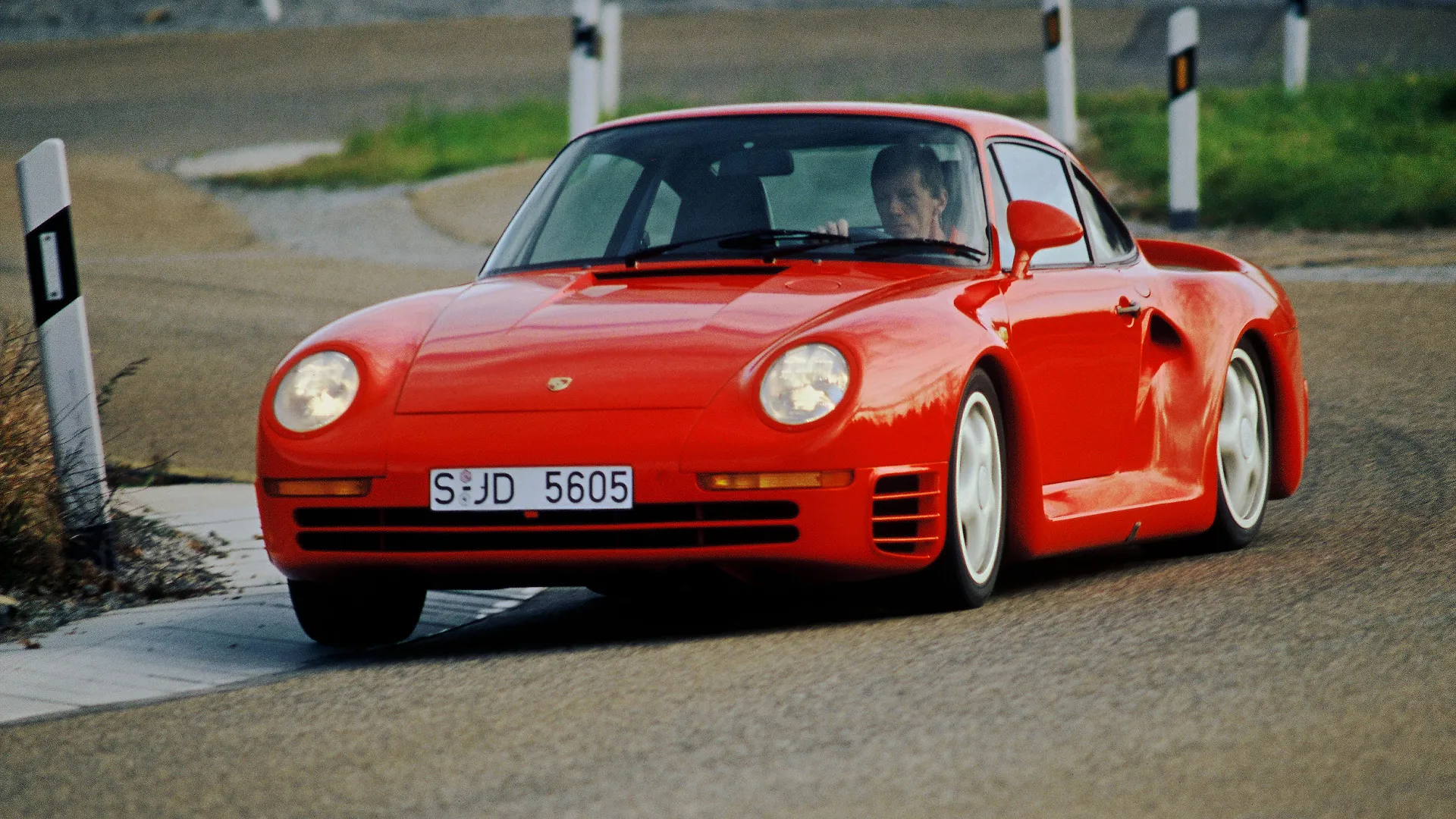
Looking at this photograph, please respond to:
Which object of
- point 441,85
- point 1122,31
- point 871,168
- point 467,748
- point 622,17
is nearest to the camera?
point 467,748

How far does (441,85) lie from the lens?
2622 centimetres

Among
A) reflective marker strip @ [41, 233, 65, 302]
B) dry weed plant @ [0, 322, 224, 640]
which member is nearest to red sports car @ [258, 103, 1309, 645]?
dry weed plant @ [0, 322, 224, 640]

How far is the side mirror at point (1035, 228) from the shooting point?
596 cm

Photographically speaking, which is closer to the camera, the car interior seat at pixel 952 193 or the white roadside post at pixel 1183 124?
the car interior seat at pixel 952 193

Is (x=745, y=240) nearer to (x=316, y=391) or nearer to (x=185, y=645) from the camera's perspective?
(x=316, y=391)

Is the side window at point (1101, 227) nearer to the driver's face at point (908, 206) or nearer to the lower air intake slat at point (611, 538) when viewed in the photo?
the driver's face at point (908, 206)

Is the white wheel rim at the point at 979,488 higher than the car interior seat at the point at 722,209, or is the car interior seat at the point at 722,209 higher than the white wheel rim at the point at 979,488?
the car interior seat at the point at 722,209

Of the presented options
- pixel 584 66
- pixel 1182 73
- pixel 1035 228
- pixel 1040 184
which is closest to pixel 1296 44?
pixel 1182 73

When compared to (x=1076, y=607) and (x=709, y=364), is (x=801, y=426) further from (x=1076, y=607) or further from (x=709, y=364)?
(x=1076, y=607)

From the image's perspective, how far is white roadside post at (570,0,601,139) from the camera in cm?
1509

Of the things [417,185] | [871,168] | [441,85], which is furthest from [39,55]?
[871,168]

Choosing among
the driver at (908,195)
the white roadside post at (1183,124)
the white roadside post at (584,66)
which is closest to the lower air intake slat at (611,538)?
the driver at (908,195)

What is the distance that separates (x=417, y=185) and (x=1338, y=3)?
1658 cm

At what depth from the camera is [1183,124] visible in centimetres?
1423
